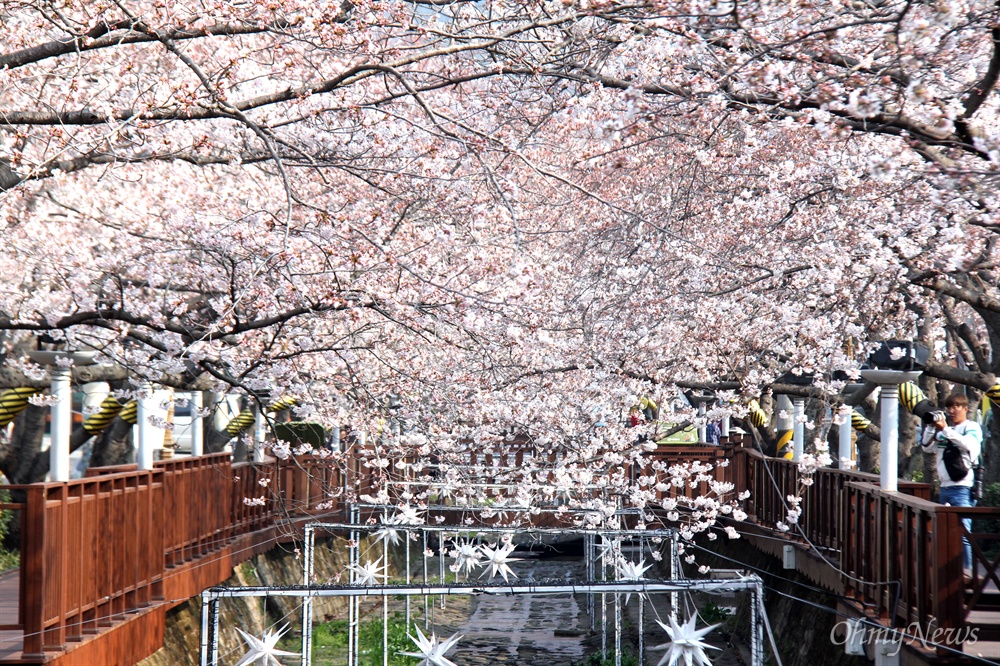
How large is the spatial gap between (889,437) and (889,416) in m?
0.20

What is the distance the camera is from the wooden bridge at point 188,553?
773 cm

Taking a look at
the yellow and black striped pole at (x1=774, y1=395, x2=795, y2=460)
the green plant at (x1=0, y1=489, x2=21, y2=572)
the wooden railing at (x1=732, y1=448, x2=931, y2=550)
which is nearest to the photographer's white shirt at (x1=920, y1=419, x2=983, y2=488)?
the wooden railing at (x1=732, y1=448, x2=931, y2=550)

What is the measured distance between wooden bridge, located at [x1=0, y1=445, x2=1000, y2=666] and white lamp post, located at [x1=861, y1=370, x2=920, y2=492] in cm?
15

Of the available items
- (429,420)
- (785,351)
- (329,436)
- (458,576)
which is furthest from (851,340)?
(458,576)

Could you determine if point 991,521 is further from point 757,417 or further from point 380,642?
point 380,642

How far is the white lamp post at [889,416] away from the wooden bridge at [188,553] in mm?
149

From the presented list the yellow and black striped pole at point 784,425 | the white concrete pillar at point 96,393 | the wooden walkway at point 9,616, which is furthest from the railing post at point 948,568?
the white concrete pillar at point 96,393

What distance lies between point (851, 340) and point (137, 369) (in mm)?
7626

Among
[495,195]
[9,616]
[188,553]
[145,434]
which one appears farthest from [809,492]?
[9,616]

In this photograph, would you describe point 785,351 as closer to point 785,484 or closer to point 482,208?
point 785,484

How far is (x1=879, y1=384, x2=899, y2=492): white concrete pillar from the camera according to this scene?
375 inches

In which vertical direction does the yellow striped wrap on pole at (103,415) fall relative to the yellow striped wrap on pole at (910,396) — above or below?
below

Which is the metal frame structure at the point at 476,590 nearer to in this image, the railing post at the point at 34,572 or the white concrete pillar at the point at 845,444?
the railing post at the point at 34,572

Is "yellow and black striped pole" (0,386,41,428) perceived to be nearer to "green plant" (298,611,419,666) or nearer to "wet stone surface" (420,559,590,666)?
"green plant" (298,611,419,666)
